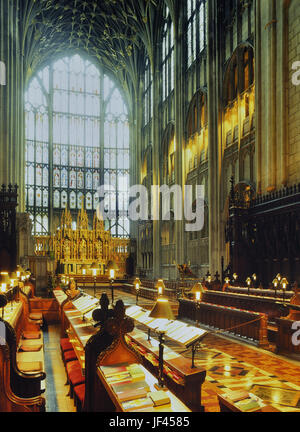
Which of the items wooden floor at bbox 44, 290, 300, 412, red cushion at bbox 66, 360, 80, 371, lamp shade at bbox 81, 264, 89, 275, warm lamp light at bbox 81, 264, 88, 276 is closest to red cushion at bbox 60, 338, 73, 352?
wooden floor at bbox 44, 290, 300, 412

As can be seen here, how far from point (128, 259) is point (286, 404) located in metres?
29.7

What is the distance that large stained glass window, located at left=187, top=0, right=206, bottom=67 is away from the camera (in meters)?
22.5

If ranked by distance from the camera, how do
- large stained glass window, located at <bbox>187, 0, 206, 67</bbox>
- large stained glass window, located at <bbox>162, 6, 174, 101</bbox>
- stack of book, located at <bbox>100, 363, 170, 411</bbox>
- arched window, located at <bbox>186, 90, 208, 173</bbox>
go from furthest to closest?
large stained glass window, located at <bbox>162, 6, 174, 101</bbox>
large stained glass window, located at <bbox>187, 0, 206, 67</bbox>
arched window, located at <bbox>186, 90, 208, 173</bbox>
stack of book, located at <bbox>100, 363, 170, 411</bbox>

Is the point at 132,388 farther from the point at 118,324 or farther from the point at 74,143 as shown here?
the point at 74,143

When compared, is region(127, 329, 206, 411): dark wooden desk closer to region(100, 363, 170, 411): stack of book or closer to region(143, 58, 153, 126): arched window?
region(100, 363, 170, 411): stack of book

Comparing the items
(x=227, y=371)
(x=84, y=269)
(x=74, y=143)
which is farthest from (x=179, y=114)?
(x=227, y=371)

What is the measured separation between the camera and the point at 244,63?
18250 millimetres

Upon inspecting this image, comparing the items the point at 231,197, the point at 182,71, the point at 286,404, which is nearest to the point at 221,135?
the point at 231,197

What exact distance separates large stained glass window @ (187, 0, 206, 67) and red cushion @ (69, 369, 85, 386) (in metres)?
20.3

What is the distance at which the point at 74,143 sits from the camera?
39.0 m

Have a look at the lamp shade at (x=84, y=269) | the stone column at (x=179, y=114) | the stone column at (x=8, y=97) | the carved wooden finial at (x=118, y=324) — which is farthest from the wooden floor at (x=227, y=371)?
the lamp shade at (x=84, y=269)

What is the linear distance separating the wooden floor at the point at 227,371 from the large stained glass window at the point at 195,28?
58.4 feet

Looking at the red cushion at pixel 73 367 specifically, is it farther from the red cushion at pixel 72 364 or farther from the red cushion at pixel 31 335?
the red cushion at pixel 31 335

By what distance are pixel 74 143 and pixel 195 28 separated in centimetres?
1840
